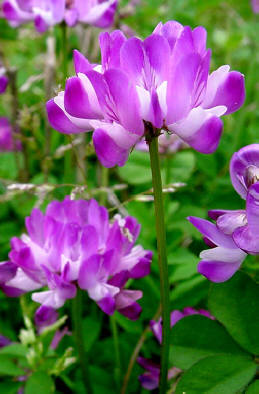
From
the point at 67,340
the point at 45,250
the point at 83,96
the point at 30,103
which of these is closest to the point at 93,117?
the point at 83,96

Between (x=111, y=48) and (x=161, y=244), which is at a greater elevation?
(x=111, y=48)

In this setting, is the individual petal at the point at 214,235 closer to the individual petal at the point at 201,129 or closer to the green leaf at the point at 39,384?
the individual petal at the point at 201,129

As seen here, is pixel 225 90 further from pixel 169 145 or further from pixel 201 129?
pixel 169 145

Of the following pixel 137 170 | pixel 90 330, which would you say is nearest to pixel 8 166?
pixel 137 170

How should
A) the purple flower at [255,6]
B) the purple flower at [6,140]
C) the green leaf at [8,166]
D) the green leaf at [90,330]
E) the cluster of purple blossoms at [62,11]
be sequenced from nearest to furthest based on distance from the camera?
the green leaf at [90,330] < the cluster of purple blossoms at [62,11] < the green leaf at [8,166] < the purple flower at [6,140] < the purple flower at [255,6]

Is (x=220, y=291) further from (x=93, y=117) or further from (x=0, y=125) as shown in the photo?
(x=0, y=125)

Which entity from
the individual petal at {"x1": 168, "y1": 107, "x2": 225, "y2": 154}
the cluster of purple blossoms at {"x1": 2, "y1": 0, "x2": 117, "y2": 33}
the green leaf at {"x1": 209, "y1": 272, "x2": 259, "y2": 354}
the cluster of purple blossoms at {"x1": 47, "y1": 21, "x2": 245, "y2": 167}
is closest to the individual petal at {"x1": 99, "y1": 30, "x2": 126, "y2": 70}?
the cluster of purple blossoms at {"x1": 47, "y1": 21, "x2": 245, "y2": 167}

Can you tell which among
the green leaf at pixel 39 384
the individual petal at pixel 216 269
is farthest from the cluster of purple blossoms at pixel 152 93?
the green leaf at pixel 39 384
